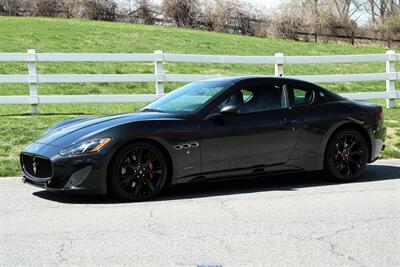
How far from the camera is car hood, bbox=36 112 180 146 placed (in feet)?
23.0

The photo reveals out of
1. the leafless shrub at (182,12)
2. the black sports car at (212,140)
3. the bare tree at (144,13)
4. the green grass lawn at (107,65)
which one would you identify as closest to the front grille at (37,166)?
the black sports car at (212,140)

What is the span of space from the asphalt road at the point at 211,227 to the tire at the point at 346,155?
23cm

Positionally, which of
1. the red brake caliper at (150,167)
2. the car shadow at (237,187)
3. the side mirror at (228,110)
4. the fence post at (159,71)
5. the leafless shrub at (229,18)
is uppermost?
the leafless shrub at (229,18)

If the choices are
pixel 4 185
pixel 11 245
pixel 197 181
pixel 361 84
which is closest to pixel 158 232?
pixel 11 245

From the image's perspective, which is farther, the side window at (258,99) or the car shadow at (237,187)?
the side window at (258,99)

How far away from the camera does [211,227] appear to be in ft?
19.2

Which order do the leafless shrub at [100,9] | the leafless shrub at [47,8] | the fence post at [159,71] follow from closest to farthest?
1. the fence post at [159,71]
2. the leafless shrub at [47,8]
3. the leafless shrub at [100,9]

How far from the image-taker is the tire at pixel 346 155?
8312 millimetres

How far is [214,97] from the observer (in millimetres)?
7664

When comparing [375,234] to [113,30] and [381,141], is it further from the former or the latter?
[113,30]

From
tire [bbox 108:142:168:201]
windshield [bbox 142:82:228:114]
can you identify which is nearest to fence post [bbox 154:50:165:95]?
windshield [bbox 142:82:228:114]

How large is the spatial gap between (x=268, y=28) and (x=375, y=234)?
121 feet

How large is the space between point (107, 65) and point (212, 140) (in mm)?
16314

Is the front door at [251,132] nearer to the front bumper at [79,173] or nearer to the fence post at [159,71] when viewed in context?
the front bumper at [79,173]
